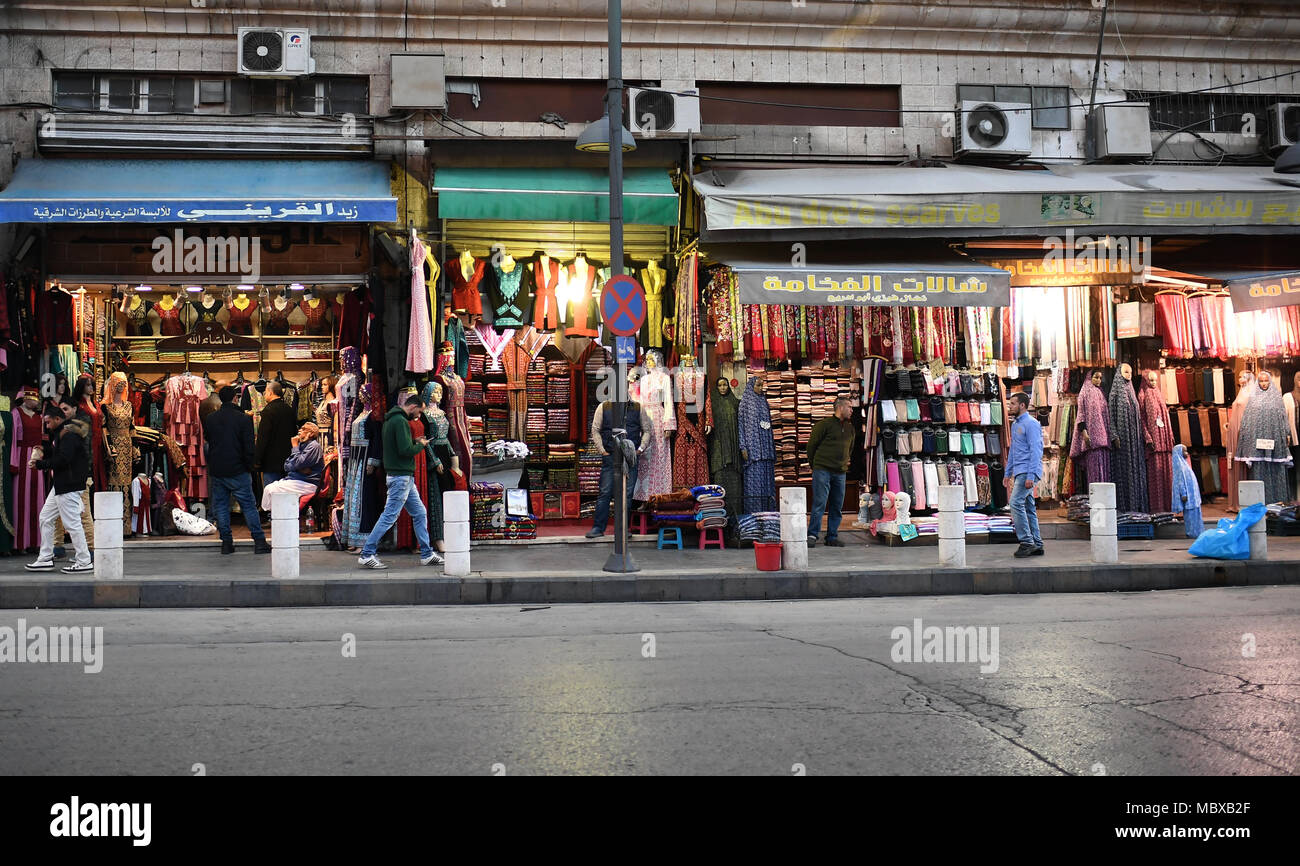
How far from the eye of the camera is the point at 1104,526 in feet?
41.9

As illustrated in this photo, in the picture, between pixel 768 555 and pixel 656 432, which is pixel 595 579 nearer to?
pixel 768 555

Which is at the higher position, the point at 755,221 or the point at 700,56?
the point at 700,56

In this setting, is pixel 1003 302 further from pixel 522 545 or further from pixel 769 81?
pixel 522 545

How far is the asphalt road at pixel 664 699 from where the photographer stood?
5.21m

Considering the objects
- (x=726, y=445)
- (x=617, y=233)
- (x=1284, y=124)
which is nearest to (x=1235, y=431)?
(x=1284, y=124)

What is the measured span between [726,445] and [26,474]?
27.9ft

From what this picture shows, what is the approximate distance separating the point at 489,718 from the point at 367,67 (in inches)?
471

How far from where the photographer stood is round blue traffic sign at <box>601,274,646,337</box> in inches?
474

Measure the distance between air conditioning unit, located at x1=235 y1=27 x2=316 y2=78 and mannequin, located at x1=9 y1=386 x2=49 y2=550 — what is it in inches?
197

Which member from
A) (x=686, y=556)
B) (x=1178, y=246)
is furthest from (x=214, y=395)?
(x=1178, y=246)

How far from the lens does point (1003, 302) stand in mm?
14859

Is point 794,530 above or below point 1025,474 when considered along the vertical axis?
below

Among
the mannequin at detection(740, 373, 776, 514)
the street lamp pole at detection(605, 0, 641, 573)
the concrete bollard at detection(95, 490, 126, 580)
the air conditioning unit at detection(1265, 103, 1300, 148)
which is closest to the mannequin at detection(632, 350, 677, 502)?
the mannequin at detection(740, 373, 776, 514)

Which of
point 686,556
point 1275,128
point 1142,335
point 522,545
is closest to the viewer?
point 686,556
